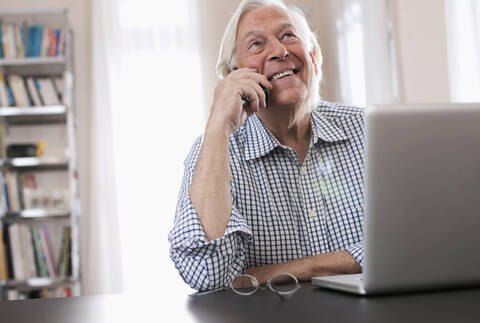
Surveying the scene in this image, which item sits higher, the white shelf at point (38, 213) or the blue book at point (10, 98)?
the blue book at point (10, 98)

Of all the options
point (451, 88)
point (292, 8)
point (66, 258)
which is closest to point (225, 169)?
point (292, 8)

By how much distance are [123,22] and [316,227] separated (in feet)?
10.2

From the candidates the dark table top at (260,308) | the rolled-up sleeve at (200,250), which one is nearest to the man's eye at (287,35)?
the rolled-up sleeve at (200,250)

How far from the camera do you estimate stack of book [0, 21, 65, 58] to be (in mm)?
3670

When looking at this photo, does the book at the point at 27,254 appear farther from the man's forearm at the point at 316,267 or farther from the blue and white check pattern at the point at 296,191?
the man's forearm at the point at 316,267

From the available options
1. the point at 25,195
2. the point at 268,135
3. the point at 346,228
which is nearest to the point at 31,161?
the point at 25,195

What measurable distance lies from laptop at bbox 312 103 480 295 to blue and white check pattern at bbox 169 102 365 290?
0.47 meters

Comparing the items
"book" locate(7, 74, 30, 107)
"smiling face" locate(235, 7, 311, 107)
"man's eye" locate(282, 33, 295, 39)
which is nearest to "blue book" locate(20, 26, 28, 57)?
"book" locate(7, 74, 30, 107)

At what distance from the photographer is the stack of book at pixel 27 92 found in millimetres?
3609

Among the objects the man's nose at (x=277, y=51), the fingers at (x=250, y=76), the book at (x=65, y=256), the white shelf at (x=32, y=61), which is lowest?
the book at (x=65, y=256)

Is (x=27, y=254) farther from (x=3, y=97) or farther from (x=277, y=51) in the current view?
(x=277, y=51)

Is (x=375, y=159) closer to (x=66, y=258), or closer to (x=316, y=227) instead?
(x=316, y=227)

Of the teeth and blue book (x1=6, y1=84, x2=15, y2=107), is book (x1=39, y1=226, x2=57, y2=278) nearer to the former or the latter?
blue book (x1=6, y1=84, x2=15, y2=107)

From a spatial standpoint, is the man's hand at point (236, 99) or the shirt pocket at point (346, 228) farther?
the shirt pocket at point (346, 228)
